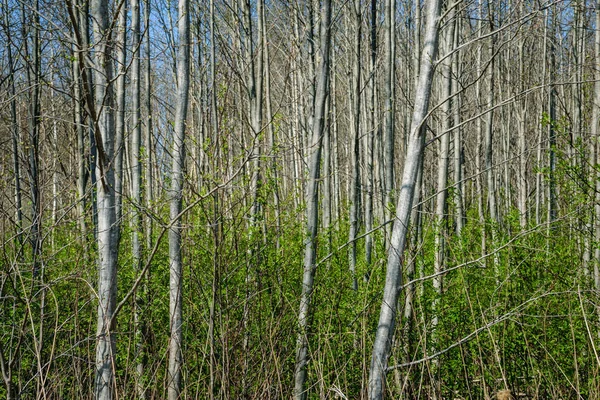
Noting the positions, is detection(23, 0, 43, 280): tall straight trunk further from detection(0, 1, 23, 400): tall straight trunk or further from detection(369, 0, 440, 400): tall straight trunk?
detection(369, 0, 440, 400): tall straight trunk

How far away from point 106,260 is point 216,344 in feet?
4.31

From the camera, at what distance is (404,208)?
11.4ft

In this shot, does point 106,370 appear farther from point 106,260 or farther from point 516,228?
point 516,228

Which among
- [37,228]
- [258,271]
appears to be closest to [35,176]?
[37,228]

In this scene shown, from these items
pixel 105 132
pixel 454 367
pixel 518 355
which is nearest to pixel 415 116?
pixel 105 132

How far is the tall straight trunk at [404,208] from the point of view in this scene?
134 inches

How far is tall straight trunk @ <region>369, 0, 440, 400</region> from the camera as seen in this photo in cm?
341

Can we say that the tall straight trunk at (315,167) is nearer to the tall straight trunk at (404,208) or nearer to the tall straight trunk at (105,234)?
the tall straight trunk at (404,208)

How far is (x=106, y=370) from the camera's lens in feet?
10.8

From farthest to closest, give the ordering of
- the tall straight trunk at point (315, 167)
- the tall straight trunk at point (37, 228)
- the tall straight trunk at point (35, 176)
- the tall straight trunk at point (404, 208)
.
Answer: the tall straight trunk at point (315, 167)
the tall straight trunk at point (35, 176)
the tall straight trunk at point (404, 208)
the tall straight trunk at point (37, 228)

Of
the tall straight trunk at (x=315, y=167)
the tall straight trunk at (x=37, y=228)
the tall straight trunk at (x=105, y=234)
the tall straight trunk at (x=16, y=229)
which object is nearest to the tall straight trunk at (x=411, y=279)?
the tall straight trunk at (x=315, y=167)

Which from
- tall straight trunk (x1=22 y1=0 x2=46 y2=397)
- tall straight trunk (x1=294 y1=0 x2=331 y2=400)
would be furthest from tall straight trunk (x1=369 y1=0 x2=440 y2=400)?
tall straight trunk (x1=22 y1=0 x2=46 y2=397)

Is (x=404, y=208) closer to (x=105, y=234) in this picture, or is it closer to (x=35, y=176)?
(x=105, y=234)

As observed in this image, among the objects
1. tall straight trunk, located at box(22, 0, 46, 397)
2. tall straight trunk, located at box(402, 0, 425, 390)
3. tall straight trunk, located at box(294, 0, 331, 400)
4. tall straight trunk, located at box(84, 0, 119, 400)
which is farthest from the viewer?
tall straight trunk, located at box(294, 0, 331, 400)
